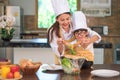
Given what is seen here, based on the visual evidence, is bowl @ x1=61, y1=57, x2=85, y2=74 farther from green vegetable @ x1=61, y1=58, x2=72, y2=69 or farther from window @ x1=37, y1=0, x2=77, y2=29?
window @ x1=37, y1=0, x2=77, y2=29

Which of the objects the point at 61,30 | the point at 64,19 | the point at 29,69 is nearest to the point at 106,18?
the point at 61,30

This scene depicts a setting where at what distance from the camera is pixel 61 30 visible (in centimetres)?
189

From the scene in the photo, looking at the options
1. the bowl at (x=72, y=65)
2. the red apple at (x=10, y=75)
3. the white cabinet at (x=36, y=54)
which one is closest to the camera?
the red apple at (x=10, y=75)

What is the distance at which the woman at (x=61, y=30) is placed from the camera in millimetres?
1765

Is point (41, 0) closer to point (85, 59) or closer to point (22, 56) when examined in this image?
point (22, 56)

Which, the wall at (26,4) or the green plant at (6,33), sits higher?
the wall at (26,4)

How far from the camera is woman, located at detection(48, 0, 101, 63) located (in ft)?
5.79

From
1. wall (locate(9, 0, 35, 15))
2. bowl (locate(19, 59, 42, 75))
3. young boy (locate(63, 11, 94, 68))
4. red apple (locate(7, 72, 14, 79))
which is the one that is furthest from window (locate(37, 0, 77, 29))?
red apple (locate(7, 72, 14, 79))

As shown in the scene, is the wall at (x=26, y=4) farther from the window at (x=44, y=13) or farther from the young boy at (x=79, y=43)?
the young boy at (x=79, y=43)

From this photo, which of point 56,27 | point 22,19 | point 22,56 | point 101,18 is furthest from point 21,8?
point 56,27

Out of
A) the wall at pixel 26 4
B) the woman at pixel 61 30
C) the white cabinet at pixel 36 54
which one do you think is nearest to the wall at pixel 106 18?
the wall at pixel 26 4

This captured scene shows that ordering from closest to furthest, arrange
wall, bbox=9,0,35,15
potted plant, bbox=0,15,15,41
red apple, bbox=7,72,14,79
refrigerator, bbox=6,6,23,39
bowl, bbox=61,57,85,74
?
red apple, bbox=7,72,14,79 → bowl, bbox=61,57,85,74 → potted plant, bbox=0,15,15,41 → refrigerator, bbox=6,6,23,39 → wall, bbox=9,0,35,15

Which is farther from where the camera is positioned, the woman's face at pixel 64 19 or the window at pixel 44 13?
the window at pixel 44 13

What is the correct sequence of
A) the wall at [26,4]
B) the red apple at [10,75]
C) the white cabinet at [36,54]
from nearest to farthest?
the red apple at [10,75], the white cabinet at [36,54], the wall at [26,4]
